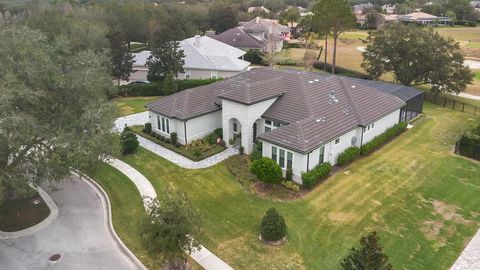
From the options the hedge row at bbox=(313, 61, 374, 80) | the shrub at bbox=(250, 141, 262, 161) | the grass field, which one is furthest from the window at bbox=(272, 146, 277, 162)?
the hedge row at bbox=(313, 61, 374, 80)

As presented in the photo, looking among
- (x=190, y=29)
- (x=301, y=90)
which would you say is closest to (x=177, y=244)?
(x=301, y=90)

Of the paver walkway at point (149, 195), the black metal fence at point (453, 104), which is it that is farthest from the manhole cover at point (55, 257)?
the black metal fence at point (453, 104)

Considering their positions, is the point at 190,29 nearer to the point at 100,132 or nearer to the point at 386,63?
the point at 386,63

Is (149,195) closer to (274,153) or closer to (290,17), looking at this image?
(274,153)

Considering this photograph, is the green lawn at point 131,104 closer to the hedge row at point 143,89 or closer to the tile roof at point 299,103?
the hedge row at point 143,89

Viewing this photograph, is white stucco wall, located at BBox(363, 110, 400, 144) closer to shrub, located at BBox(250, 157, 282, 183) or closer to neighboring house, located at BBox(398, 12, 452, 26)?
shrub, located at BBox(250, 157, 282, 183)

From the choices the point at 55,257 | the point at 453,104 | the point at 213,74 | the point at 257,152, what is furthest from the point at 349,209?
the point at 213,74
